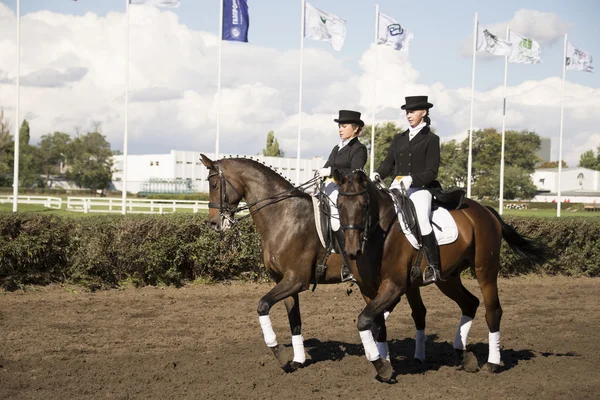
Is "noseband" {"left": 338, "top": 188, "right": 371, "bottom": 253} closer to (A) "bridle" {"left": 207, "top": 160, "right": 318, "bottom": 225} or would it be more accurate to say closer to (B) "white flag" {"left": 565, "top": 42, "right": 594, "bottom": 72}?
(A) "bridle" {"left": 207, "top": 160, "right": 318, "bottom": 225}

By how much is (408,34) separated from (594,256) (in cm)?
1664

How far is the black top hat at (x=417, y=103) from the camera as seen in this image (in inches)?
302

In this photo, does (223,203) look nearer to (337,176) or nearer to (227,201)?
(227,201)

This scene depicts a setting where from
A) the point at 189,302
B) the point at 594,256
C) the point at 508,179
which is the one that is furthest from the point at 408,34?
the point at 508,179

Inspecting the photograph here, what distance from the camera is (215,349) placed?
857 cm

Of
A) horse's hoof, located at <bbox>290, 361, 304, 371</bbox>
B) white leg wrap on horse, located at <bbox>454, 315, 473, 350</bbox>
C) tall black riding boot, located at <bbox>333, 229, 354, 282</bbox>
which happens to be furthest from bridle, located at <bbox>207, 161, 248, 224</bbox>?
white leg wrap on horse, located at <bbox>454, 315, 473, 350</bbox>

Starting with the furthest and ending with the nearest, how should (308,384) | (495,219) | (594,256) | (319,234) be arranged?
(594,256), (495,219), (319,234), (308,384)

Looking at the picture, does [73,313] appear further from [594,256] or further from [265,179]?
[594,256]

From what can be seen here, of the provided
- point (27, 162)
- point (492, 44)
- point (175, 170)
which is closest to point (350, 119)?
point (492, 44)

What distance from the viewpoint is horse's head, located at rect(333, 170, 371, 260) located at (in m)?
6.18

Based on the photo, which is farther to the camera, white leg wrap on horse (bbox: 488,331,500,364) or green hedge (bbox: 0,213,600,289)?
green hedge (bbox: 0,213,600,289)

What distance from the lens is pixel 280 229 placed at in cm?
785

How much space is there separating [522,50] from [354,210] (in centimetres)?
3144

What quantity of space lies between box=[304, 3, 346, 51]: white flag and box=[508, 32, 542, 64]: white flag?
10.9 m
